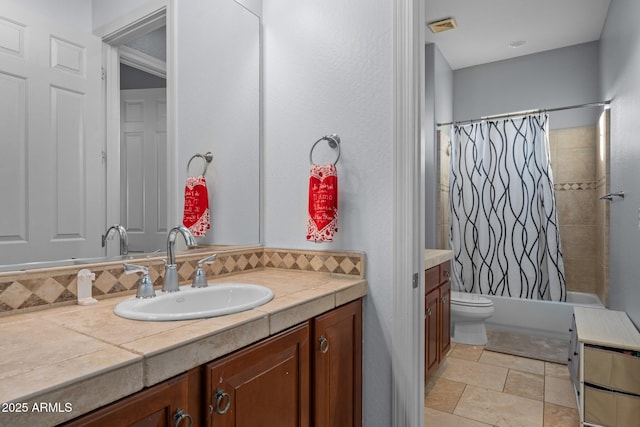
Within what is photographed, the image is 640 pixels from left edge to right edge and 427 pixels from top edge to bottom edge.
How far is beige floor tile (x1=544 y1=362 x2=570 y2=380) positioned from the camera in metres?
2.52

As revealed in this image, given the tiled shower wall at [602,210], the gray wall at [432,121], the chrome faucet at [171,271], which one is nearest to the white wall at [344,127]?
the chrome faucet at [171,271]

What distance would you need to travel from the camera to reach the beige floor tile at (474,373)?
2399 mm

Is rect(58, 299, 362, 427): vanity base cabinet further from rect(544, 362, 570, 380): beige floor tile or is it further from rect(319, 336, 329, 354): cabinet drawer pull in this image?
rect(544, 362, 570, 380): beige floor tile

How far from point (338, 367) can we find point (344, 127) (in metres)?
0.96

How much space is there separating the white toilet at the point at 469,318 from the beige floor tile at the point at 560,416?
90cm

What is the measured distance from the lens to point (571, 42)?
3.51 metres

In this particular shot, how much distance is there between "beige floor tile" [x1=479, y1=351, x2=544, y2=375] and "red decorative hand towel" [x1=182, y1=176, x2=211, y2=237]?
91.9 inches

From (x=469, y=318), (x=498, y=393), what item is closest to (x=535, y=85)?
(x=469, y=318)

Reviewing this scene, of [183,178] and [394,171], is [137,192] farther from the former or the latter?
[394,171]

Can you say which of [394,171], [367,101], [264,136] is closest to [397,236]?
[394,171]

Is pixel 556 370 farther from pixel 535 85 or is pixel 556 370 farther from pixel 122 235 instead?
pixel 122 235

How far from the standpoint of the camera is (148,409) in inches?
27.7

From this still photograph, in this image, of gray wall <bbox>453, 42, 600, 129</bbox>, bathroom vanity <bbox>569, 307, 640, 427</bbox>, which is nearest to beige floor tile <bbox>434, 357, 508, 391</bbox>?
bathroom vanity <bbox>569, 307, 640, 427</bbox>

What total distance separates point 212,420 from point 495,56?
13.7ft
